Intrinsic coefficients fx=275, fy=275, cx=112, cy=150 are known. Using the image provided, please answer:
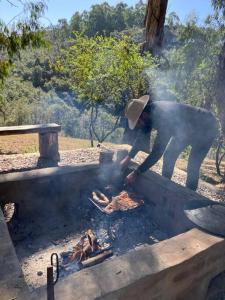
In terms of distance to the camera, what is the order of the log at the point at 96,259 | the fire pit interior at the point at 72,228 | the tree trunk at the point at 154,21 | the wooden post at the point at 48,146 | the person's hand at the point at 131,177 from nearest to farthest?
the log at the point at 96,259 → the fire pit interior at the point at 72,228 → the person's hand at the point at 131,177 → the wooden post at the point at 48,146 → the tree trunk at the point at 154,21

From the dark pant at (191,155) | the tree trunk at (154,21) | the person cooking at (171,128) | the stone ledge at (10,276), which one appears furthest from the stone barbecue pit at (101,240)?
the tree trunk at (154,21)

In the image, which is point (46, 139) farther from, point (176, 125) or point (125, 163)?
point (176, 125)

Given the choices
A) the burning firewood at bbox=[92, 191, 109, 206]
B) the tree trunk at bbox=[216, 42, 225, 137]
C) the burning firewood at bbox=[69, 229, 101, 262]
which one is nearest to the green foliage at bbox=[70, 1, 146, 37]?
the tree trunk at bbox=[216, 42, 225, 137]

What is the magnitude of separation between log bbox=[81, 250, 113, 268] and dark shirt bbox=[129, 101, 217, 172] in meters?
1.12

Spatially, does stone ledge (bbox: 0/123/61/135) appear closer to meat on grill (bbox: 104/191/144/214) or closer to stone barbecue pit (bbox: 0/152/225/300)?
stone barbecue pit (bbox: 0/152/225/300)

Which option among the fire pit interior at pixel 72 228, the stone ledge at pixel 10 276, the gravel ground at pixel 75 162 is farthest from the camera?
the gravel ground at pixel 75 162

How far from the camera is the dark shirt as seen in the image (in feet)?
11.3

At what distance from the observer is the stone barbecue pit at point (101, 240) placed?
5.91ft

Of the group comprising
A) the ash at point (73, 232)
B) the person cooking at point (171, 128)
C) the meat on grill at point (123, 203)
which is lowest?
the ash at point (73, 232)

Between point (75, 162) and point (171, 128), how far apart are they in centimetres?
306

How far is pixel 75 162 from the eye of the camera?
6.07m

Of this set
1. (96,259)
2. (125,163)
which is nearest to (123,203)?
(125,163)

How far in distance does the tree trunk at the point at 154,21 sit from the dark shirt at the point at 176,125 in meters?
5.19

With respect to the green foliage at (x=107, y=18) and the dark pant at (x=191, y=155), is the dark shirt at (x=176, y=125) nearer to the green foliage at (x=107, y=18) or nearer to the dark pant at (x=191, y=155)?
the dark pant at (x=191, y=155)
